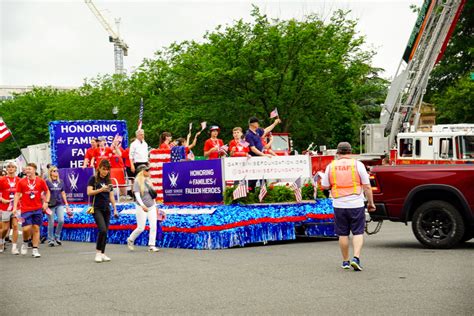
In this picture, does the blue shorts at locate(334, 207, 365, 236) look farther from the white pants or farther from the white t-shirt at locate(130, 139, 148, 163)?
the white t-shirt at locate(130, 139, 148, 163)

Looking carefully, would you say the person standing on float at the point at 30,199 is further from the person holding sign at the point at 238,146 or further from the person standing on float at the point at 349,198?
the person standing on float at the point at 349,198

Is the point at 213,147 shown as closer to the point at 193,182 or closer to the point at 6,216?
the point at 193,182

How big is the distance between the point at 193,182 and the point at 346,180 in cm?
576

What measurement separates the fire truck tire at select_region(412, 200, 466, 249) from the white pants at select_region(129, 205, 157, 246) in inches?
189

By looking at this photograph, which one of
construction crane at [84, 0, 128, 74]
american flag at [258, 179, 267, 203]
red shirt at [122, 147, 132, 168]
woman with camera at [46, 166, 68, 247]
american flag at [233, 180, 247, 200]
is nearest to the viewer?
american flag at [233, 180, 247, 200]

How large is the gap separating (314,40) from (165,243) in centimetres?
2588

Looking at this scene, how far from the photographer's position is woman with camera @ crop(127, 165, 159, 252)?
15125 mm

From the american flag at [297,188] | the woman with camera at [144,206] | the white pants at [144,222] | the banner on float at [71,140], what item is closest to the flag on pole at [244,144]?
the american flag at [297,188]

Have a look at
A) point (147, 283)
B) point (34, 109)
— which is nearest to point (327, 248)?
point (147, 283)

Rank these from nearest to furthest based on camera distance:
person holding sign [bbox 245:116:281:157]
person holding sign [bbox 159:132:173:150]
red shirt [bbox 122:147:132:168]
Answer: person holding sign [bbox 245:116:281:157], person holding sign [bbox 159:132:173:150], red shirt [bbox 122:147:132:168]

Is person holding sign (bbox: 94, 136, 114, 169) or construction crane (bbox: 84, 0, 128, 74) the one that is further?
construction crane (bbox: 84, 0, 128, 74)

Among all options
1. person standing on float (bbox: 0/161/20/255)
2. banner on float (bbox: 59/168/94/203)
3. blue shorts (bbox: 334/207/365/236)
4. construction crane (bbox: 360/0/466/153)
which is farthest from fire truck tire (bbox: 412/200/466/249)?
construction crane (bbox: 360/0/466/153)

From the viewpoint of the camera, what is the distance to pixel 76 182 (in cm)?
2016

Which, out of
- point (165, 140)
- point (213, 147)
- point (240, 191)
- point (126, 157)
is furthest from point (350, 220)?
point (126, 157)
